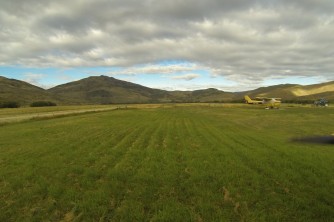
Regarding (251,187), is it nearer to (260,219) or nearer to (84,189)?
(260,219)

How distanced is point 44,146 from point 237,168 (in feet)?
45.3

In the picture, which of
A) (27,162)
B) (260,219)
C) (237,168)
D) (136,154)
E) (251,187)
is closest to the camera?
(260,219)

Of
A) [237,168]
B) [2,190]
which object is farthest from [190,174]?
[2,190]

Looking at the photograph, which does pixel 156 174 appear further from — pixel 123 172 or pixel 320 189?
pixel 320 189

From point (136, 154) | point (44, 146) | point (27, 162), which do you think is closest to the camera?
point (27, 162)

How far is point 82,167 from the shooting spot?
1288 centimetres

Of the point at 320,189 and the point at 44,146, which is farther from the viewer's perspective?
the point at 44,146

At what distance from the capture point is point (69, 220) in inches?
299

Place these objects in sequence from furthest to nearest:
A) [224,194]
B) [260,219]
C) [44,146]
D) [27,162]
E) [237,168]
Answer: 1. [44,146]
2. [27,162]
3. [237,168]
4. [224,194]
5. [260,219]

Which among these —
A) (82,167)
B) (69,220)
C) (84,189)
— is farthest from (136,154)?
(69,220)

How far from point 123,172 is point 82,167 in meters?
2.30

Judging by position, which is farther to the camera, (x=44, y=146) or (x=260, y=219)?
(x=44, y=146)

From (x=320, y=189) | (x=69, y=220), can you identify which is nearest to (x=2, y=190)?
(x=69, y=220)

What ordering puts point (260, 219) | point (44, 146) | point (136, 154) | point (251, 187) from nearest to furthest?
point (260, 219) → point (251, 187) → point (136, 154) → point (44, 146)
